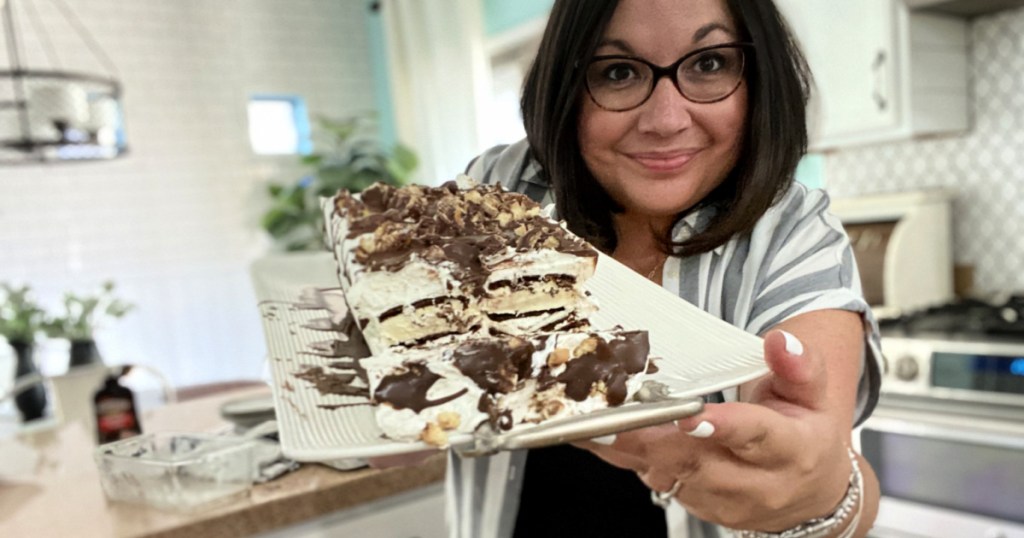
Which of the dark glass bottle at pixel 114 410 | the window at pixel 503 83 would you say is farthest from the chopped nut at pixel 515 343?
the window at pixel 503 83

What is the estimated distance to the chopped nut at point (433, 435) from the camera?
522 mm

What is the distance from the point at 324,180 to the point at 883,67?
2582 mm

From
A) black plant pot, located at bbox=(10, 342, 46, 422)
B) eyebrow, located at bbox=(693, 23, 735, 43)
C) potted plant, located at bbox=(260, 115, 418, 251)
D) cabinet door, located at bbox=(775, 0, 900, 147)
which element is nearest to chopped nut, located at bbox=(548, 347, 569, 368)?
eyebrow, located at bbox=(693, 23, 735, 43)

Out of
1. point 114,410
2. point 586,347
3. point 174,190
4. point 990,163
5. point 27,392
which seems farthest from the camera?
point 174,190

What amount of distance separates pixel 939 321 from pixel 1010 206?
0.59 metres

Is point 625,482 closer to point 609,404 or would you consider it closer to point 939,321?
point 609,404

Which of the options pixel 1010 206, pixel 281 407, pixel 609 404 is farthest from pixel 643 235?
pixel 1010 206

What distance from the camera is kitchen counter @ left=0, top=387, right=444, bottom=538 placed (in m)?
1.02

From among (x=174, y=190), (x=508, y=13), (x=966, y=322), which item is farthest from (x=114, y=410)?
(x=508, y=13)

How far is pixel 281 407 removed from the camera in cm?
58

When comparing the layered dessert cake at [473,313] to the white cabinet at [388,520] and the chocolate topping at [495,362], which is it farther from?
the white cabinet at [388,520]

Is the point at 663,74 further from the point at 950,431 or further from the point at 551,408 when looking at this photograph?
the point at 950,431

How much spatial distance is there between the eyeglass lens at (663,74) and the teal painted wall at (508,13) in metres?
2.89

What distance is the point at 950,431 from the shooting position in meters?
1.76
